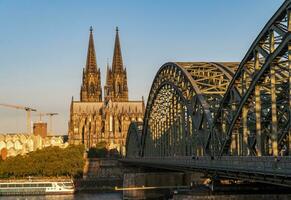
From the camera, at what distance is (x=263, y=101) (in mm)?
51344

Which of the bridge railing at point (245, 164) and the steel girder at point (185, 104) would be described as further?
the steel girder at point (185, 104)

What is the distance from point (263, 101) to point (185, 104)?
23.6 meters

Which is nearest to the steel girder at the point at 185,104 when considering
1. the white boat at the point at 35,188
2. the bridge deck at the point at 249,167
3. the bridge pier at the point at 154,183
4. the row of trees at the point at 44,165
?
the bridge pier at the point at 154,183

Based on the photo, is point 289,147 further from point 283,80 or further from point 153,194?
point 153,194

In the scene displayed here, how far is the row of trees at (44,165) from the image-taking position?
15075 cm

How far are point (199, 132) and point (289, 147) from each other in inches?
969

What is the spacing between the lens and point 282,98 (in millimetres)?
49062

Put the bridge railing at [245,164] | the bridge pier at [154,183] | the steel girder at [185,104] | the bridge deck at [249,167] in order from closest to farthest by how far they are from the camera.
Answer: the bridge railing at [245,164] < the bridge deck at [249,167] < the steel girder at [185,104] < the bridge pier at [154,183]

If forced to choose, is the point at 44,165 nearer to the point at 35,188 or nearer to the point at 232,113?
the point at 35,188

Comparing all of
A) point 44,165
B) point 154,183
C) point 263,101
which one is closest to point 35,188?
point 44,165

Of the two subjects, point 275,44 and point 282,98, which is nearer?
point 275,44

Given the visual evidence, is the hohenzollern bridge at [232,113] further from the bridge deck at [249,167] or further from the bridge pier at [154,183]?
the bridge pier at [154,183]

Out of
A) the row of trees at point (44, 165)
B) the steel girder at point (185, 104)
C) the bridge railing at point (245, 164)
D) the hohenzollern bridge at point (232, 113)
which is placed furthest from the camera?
the row of trees at point (44, 165)

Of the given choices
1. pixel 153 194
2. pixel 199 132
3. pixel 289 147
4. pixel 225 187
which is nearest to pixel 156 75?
pixel 153 194
